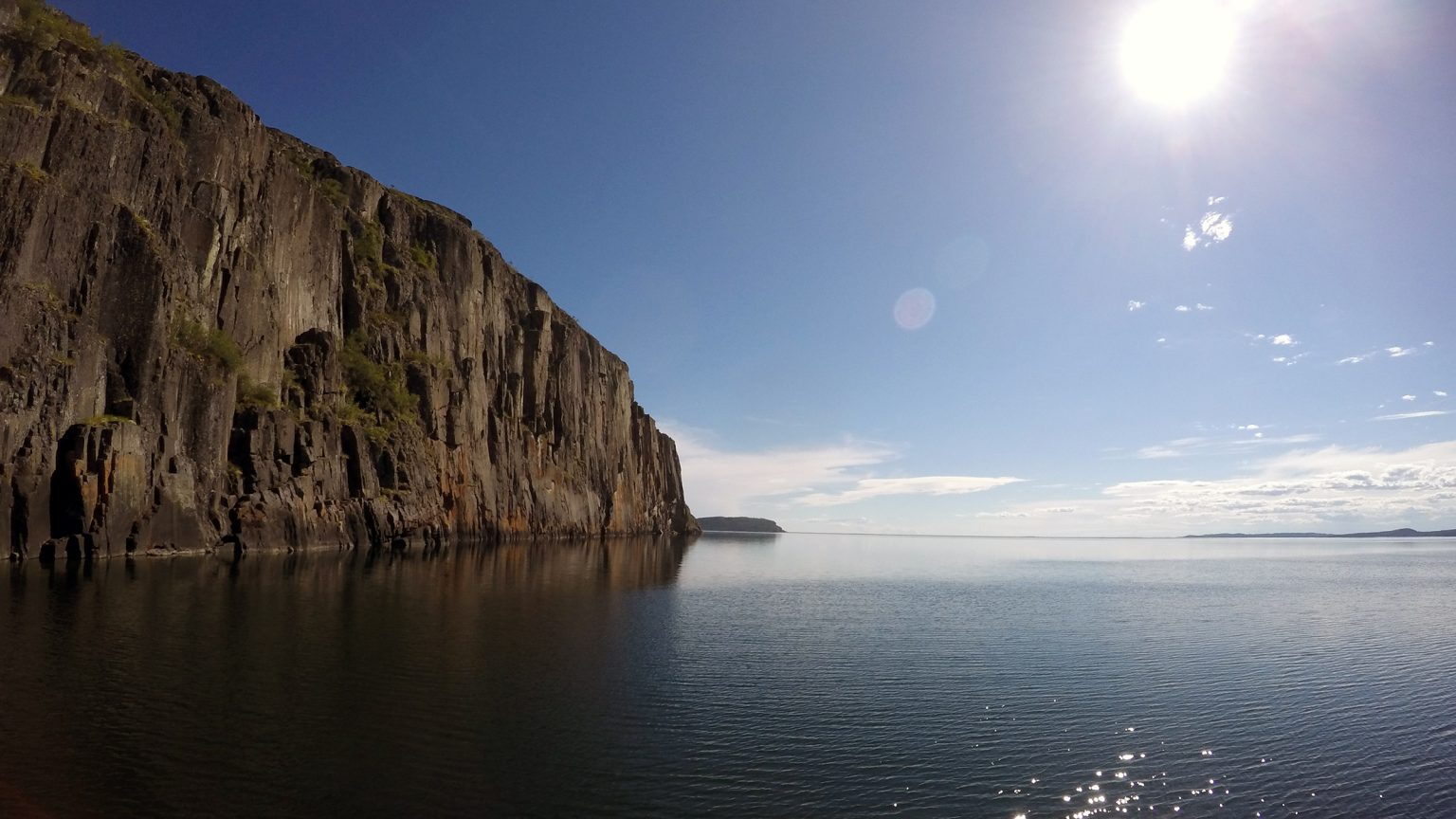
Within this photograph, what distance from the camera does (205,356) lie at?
180ft

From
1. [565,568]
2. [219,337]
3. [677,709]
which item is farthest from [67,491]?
[677,709]

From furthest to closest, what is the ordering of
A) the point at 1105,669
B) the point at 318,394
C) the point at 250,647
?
the point at 318,394
the point at 1105,669
the point at 250,647

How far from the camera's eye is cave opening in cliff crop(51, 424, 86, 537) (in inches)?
1614

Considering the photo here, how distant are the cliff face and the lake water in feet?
38.3

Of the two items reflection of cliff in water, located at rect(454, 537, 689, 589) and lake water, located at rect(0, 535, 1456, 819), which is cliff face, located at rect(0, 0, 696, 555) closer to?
lake water, located at rect(0, 535, 1456, 819)

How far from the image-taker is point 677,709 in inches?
688

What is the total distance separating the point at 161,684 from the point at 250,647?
423 centimetres

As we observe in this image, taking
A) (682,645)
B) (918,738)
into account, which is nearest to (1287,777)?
(918,738)

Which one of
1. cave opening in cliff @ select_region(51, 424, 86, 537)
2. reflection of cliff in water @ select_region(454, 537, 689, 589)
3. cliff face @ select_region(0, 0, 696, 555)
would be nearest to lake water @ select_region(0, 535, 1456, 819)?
cave opening in cliff @ select_region(51, 424, 86, 537)

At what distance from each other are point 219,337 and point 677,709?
175 feet

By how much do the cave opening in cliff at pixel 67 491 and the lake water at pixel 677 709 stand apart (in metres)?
7.11

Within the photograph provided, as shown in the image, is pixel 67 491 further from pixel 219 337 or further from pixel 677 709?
pixel 677 709

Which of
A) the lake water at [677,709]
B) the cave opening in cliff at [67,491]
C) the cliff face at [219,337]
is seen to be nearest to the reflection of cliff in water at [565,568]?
the lake water at [677,709]

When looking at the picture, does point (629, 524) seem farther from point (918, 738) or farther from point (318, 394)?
point (918, 738)
